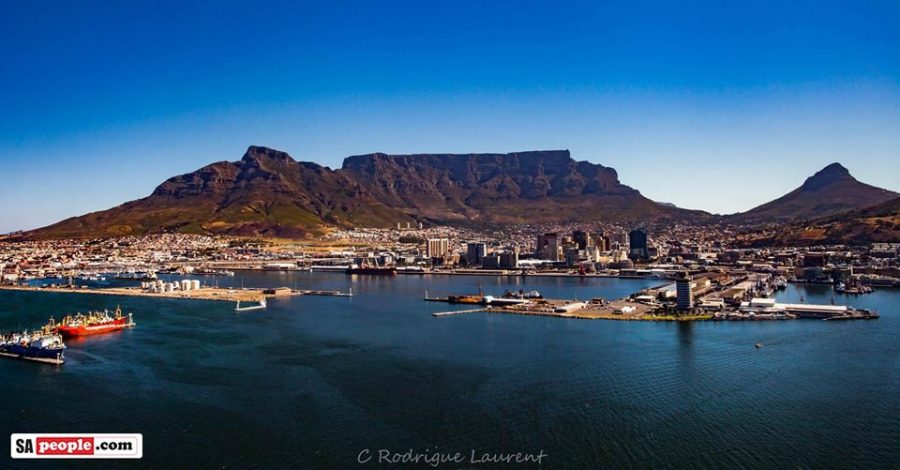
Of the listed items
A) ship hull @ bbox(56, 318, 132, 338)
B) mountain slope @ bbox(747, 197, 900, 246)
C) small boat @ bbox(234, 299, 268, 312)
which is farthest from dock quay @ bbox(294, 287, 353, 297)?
mountain slope @ bbox(747, 197, 900, 246)

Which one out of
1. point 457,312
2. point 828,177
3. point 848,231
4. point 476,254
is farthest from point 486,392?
point 828,177

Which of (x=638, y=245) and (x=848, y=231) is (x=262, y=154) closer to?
(x=638, y=245)

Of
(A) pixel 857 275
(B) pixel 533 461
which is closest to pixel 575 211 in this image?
(A) pixel 857 275

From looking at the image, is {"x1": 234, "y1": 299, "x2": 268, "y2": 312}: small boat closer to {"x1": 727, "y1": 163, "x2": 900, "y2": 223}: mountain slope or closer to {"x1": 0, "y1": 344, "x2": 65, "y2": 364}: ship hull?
{"x1": 0, "y1": 344, "x2": 65, "y2": 364}: ship hull

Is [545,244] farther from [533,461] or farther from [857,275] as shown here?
[533,461]

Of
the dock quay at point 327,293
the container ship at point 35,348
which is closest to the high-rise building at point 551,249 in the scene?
the dock quay at point 327,293
